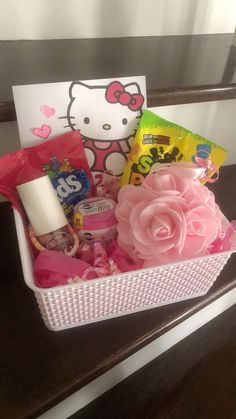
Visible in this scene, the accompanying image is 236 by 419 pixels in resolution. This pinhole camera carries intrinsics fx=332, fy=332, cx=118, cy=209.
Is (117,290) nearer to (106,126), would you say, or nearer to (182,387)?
(106,126)

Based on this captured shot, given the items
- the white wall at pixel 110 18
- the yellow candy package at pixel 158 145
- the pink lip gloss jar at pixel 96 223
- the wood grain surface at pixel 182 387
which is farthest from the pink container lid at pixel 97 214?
the wood grain surface at pixel 182 387

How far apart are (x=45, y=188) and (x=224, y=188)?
0.49m

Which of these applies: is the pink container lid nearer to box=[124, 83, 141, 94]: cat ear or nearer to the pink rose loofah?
the pink rose loofah

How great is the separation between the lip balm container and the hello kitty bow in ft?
0.64

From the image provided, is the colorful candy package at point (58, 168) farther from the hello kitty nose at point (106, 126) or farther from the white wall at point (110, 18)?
the white wall at point (110, 18)

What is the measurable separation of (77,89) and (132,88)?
0.09 metres

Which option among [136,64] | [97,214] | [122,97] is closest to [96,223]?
[97,214]

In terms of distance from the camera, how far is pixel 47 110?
1.76 feet

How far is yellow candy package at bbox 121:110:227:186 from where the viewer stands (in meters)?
0.57

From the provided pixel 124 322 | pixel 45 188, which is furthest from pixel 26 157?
pixel 124 322

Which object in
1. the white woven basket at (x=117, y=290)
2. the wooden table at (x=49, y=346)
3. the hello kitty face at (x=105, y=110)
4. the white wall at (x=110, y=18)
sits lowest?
the wooden table at (x=49, y=346)

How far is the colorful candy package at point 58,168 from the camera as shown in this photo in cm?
51

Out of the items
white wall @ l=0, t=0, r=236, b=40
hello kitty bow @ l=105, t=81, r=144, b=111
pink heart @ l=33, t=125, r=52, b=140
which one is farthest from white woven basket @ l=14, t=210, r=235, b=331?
white wall @ l=0, t=0, r=236, b=40

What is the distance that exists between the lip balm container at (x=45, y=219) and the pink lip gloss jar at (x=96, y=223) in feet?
0.05
